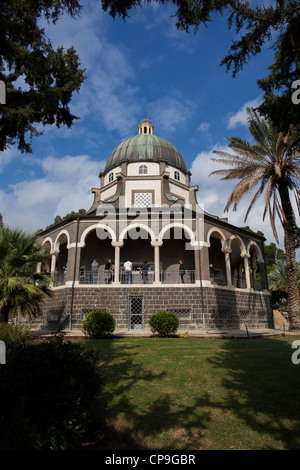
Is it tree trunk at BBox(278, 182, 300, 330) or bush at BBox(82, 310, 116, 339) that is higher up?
tree trunk at BBox(278, 182, 300, 330)

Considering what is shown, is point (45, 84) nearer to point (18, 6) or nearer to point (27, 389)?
point (18, 6)

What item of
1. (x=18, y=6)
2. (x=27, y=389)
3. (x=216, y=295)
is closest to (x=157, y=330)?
(x=216, y=295)

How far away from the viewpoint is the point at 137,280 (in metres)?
21.6

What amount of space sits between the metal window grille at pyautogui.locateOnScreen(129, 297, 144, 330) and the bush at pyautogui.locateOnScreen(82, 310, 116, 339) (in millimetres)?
4345

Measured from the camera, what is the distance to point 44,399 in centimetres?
380

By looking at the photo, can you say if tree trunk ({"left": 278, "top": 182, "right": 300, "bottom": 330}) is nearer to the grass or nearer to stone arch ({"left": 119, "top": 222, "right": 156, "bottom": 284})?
stone arch ({"left": 119, "top": 222, "right": 156, "bottom": 284})

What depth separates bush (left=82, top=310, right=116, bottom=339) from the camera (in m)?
13.9

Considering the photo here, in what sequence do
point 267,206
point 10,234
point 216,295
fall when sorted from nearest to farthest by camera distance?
1. point 10,234
2. point 267,206
3. point 216,295

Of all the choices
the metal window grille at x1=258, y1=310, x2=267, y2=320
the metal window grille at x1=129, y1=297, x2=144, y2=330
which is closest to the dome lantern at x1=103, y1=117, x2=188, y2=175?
the metal window grille at x1=129, y1=297, x2=144, y2=330

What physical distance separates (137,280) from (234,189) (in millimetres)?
8690

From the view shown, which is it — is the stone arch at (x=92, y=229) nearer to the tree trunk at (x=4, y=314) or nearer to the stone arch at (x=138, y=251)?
the stone arch at (x=138, y=251)

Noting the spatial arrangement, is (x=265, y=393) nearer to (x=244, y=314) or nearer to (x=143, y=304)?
(x=143, y=304)

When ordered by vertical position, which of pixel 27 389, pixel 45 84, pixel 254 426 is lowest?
pixel 254 426

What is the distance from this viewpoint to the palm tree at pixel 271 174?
58.9 ft
